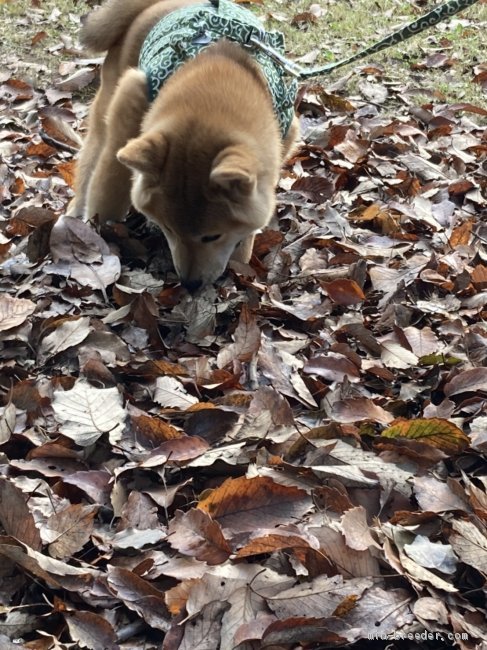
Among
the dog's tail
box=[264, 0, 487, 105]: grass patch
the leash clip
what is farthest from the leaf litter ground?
box=[264, 0, 487, 105]: grass patch

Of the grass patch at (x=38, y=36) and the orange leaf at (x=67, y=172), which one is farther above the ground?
the grass patch at (x=38, y=36)

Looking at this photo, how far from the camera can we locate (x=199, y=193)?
299cm

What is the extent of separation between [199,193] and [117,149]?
2.66 feet

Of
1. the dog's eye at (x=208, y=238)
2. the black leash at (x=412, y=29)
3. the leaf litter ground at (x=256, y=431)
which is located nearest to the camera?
the leaf litter ground at (x=256, y=431)

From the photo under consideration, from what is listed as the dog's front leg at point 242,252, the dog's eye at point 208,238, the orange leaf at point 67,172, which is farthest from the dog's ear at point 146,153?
the orange leaf at point 67,172

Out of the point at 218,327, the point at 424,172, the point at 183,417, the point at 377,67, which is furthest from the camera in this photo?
the point at 377,67

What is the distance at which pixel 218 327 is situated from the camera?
2.98 m

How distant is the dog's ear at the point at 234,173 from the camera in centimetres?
267

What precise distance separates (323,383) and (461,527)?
82cm

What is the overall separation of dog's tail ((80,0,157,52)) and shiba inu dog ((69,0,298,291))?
1cm

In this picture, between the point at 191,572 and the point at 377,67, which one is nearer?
the point at 191,572

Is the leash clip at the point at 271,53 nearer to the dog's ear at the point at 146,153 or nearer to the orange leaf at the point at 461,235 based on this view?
the dog's ear at the point at 146,153

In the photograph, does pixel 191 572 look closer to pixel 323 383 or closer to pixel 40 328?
pixel 323 383

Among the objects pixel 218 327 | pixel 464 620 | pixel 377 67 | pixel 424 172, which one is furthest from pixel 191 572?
pixel 377 67
